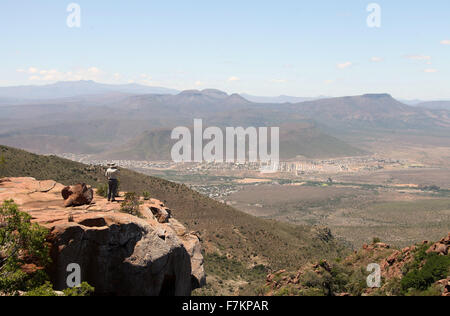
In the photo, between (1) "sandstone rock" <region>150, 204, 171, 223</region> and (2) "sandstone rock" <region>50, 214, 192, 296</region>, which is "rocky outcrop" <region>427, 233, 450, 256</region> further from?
(1) "sandstone rock" <region>150, 204, 171, 223</region>

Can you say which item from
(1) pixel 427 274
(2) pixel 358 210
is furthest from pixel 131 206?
(2) pixel 358 210

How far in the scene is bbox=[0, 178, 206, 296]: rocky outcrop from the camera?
67.2 feet

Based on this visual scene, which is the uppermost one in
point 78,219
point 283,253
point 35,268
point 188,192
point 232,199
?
point 78,219

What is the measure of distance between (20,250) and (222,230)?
43.3m

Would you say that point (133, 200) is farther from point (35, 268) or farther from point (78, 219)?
point (35, 268)

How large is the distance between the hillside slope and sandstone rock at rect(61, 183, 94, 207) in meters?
20.9

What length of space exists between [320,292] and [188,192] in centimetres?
5085

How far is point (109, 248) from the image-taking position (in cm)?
2159

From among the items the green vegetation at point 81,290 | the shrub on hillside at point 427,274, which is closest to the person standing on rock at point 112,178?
the green vegetation at point 81,290

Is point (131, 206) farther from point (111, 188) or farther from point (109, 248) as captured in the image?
point (109, 248)

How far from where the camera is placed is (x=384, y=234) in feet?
317

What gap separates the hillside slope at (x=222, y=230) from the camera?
5134 cm

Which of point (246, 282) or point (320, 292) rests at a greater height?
point (320, 292)
